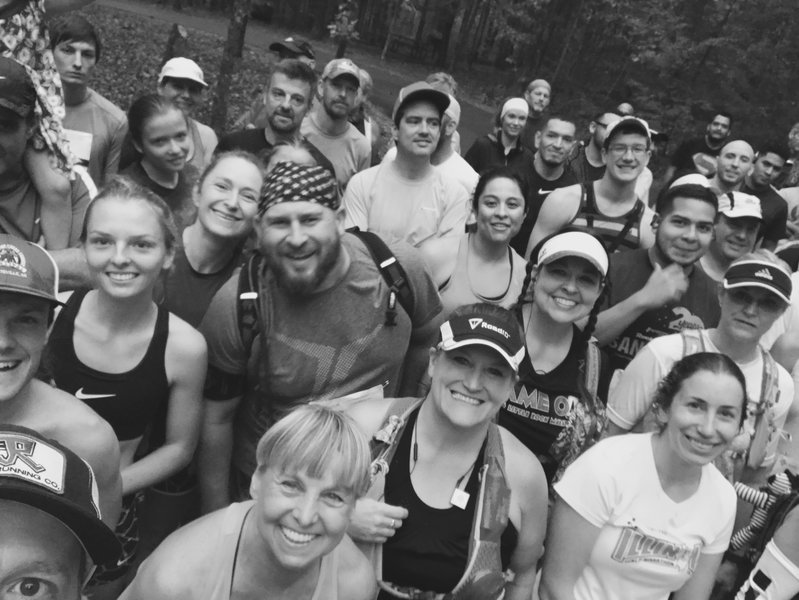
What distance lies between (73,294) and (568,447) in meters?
2.36

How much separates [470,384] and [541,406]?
879mm

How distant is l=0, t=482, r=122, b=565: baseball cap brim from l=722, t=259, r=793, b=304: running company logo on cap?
3127mm

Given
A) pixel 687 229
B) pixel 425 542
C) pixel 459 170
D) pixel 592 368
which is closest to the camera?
pixel 425 542

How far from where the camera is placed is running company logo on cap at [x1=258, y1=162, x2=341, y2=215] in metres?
3.21

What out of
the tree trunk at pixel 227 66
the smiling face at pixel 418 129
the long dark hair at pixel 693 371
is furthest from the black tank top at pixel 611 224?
the tree trunk at pixel 227 66

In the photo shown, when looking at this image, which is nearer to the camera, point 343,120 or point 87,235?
point 87,235

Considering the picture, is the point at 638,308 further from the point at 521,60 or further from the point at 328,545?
the point at 521,60

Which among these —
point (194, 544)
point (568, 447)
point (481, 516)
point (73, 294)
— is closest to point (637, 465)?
point (568, 447)

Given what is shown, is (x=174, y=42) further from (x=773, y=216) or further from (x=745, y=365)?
(x=745, y=365)

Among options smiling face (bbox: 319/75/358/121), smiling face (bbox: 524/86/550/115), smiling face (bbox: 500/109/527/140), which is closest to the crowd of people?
smiling face (bbox: 319/75/358/121)

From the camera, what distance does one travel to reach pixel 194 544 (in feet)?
7.02

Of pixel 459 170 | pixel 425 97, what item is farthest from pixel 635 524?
pixel 459 170

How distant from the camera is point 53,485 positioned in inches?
57.6

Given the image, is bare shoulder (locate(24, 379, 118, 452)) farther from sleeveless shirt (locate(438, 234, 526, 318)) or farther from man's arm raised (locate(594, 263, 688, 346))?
man's arm raised (locate(594, 263, 688, 346))
